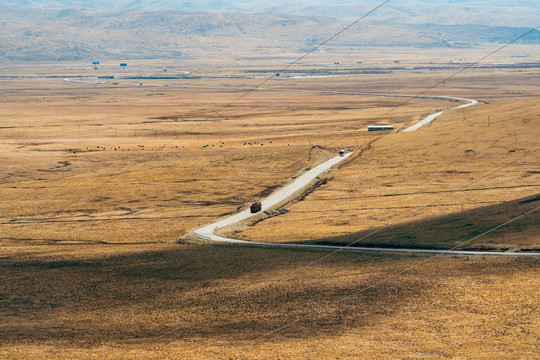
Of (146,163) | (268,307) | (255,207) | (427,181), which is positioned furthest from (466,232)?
(146,163)

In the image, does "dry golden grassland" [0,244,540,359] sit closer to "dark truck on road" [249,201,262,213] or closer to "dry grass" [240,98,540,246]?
"dry grass" [240,98,540,246]

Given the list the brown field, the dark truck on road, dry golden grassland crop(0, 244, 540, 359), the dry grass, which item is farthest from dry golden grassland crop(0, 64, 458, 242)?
dry golden grassland crop(0, 244, 540, 359)

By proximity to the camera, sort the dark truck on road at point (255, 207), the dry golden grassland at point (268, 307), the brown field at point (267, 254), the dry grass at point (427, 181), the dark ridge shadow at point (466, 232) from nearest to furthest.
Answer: the dry golden grassland at point (268, 307), the brown field at point (267, 254), the dark ridge shadow at point (466, 232), the dry grass at point (427, 181), the dark truck on road at point (255, 207)

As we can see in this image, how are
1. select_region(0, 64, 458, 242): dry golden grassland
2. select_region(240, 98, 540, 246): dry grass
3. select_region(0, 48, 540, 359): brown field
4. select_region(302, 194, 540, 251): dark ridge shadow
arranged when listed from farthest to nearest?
select_region(0, 64, 458, 242): dry golden grassland < select_region(240, 98, 540, 246): dry grass < select_region(302, 194, 540, 251): dark ridge shadow < select_region(0, 48, 540, 359): brown field

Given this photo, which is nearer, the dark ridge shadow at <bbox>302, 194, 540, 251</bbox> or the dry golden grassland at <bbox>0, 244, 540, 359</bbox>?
the dry golden grassland at <bbox>0, 244, 540, 359</bbox>

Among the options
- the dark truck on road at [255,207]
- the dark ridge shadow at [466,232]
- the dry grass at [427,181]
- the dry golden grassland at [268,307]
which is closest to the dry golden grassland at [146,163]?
the dark truck on road at [255,207]

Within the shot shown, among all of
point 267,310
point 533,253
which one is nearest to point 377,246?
point 533,253

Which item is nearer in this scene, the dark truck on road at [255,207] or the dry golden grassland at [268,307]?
the dry golden grassland at [268,307]

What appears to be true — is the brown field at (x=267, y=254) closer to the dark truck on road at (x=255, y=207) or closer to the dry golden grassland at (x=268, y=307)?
the dry golden grassland at (x=268, y=307)

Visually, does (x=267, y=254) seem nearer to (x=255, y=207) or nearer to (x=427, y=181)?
(x=255, y=207)
